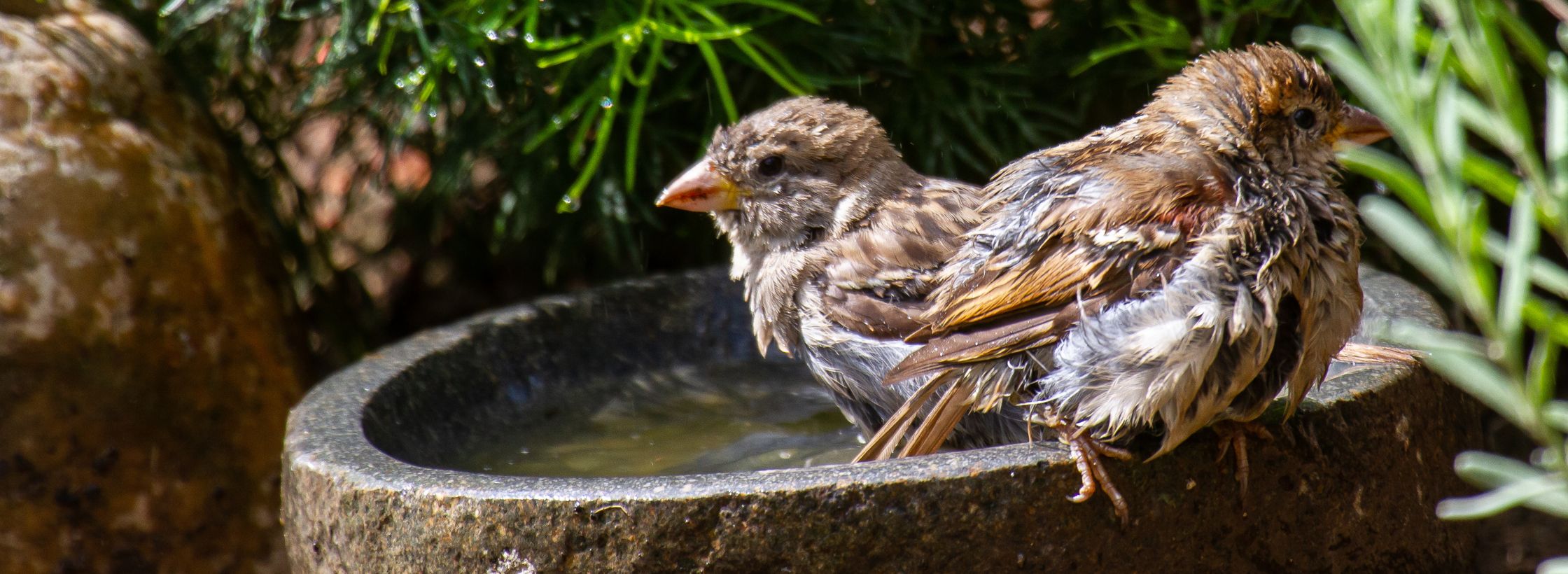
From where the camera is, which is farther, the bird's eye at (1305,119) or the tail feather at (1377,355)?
the tail feather at (1377,355)

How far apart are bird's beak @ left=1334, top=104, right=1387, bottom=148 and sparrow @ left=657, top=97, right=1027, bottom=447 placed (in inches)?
30.8

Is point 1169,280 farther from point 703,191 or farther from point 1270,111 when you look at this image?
point 703,191

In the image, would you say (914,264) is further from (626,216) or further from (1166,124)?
(626,216)

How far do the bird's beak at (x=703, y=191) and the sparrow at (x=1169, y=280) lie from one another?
0.79 meters

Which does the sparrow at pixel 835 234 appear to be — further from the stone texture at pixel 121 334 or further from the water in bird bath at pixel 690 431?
the stone texture at pixel 121 334

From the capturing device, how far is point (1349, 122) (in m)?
2.50

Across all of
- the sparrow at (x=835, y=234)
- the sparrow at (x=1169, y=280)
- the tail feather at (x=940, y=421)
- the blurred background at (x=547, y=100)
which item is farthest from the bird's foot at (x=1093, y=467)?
the blurred background at (x=547, y=100)

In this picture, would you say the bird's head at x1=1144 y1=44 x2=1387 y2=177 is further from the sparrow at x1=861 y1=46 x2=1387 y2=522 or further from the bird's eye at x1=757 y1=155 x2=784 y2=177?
the bird's eye at x1=757 y1=155 x2=784 y2=177

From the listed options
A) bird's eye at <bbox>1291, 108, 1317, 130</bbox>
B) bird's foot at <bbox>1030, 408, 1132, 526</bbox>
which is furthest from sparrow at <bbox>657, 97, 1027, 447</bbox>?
bird's eye at <bbox>1291, 108, 1317, 130</bbox>

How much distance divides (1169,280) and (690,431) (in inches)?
58.4

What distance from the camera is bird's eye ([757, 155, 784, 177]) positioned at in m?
3.17

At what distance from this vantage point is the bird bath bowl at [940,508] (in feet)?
6.84

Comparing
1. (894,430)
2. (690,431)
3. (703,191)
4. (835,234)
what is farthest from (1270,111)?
(690,431)

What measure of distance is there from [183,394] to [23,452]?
1.29 feet
